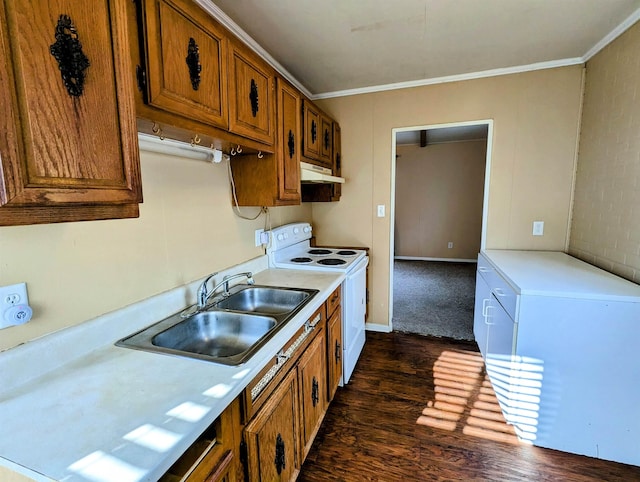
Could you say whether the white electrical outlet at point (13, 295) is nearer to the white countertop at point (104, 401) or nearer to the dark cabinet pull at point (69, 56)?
the white countertop at point (104, 401)

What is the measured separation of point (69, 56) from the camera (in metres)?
0.70

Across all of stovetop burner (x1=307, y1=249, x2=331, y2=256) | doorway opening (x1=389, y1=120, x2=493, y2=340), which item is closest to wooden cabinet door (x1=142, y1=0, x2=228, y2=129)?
stovetop burner (x1=307, y1=249, x2=331, y2=256)

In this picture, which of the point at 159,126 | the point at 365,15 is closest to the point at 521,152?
the point at 365,15

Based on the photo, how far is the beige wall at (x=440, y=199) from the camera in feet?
19.3

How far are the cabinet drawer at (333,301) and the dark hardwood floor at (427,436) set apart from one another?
27.6 inches

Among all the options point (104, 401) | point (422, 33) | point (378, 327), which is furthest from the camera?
point (378, 327)

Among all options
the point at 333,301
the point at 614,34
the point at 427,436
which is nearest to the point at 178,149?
the point at 333,301

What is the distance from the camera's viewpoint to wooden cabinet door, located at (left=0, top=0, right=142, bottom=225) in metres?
0.61

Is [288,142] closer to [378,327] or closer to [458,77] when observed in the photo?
[458,77]

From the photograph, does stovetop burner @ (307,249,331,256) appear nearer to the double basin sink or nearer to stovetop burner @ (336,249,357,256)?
stovetop burner @ (336,249,357,256)

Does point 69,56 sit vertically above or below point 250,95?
below

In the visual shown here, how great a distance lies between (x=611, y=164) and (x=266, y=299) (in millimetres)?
2393

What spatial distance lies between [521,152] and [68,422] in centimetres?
319

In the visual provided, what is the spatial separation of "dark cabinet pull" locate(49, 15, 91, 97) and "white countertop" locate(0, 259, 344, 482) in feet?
2.59
